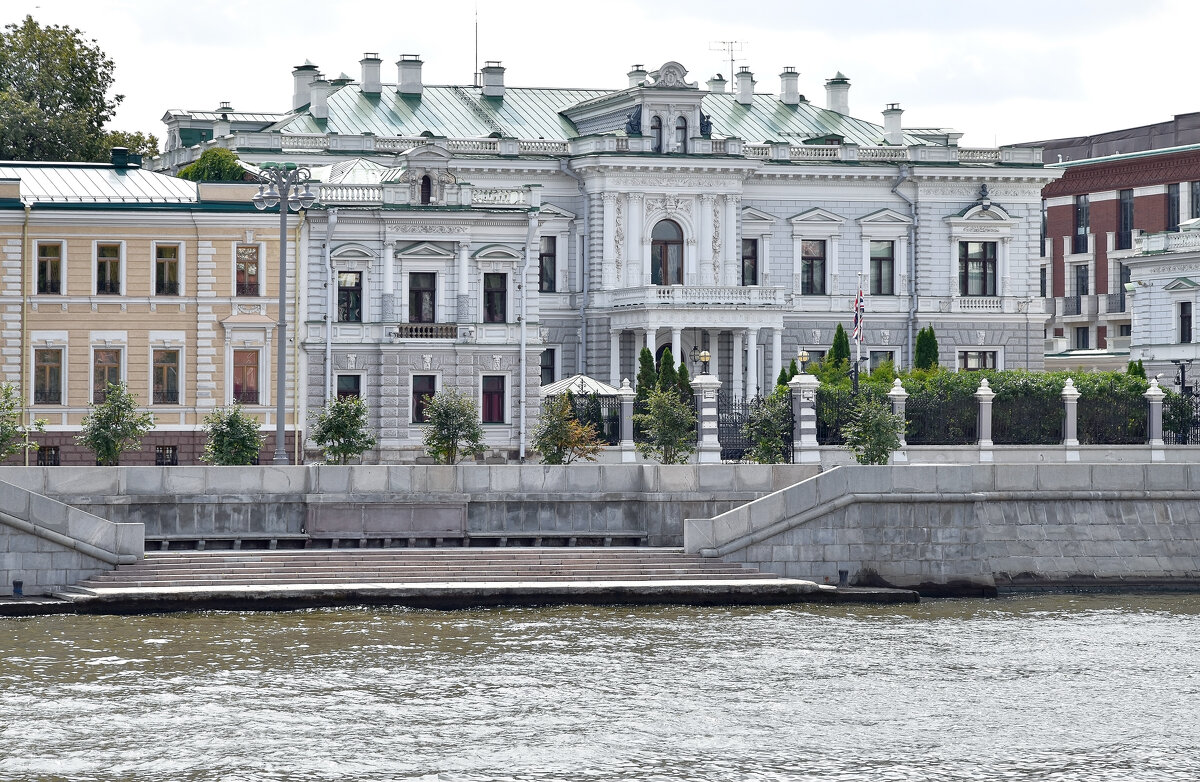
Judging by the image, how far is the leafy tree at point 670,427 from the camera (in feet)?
156

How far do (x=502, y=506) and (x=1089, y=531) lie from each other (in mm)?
12173

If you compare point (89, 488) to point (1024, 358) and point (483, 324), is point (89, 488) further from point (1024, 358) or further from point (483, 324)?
point (1024, 358)

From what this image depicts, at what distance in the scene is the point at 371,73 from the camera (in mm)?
76938

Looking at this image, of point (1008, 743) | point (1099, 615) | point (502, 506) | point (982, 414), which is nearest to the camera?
point (1008, 743)

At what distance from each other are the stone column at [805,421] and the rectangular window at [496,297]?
1403cm

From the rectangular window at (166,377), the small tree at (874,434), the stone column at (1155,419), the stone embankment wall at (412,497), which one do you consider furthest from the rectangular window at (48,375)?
the stone column at (1155,419)

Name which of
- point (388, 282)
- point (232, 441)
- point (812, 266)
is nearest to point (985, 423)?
point (232, 441)

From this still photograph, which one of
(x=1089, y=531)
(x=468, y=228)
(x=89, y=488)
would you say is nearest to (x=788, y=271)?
(x=468, y=228)

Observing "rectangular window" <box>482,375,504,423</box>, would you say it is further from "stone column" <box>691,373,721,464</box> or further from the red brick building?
the red brick building

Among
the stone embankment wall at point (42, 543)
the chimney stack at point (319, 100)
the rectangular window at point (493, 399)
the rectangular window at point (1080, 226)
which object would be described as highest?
the chimney stack at point (319, 100)

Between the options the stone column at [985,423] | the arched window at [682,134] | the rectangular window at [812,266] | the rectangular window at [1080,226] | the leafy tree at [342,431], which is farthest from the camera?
the rectangular window at [1080,226]

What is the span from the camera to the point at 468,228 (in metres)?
59.4

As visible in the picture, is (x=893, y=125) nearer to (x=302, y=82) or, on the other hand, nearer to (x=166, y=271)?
(x=302, y=82)

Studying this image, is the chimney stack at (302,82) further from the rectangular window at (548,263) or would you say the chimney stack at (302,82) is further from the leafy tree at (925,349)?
the leafy tree at (925,349)
